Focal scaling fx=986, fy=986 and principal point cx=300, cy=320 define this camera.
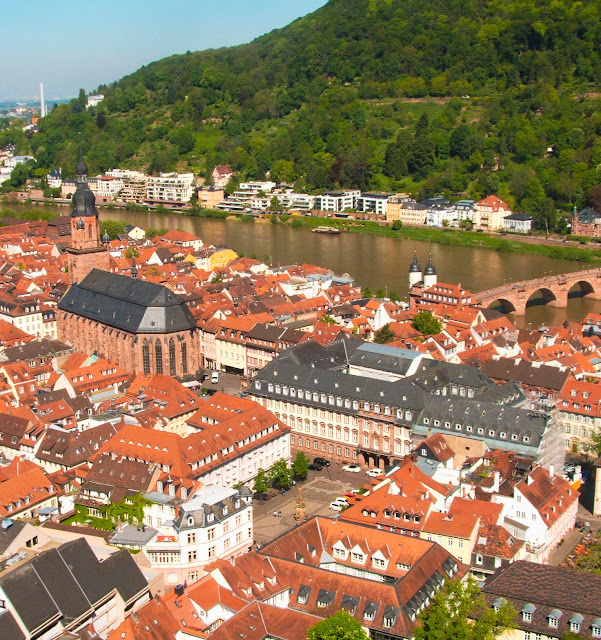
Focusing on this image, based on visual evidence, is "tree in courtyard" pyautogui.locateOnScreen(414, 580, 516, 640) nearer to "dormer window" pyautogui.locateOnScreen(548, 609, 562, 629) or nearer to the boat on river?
"dormer window" pyautogui.locateOnScreen(548, 609, 562, 629)

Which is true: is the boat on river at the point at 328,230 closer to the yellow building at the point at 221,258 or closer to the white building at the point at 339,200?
the white building at the point at 339,200

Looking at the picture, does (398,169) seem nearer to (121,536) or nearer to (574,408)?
(574,408)

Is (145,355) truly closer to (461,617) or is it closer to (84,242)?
(84,242)

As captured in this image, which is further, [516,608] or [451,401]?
[451,401]

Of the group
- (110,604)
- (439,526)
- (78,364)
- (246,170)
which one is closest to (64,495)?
(110,604)

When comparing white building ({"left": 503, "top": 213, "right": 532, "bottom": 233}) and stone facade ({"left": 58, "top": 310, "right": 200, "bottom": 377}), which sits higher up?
white building ({"left": 503, "top": 213, "right": 532, "bottom": 233})

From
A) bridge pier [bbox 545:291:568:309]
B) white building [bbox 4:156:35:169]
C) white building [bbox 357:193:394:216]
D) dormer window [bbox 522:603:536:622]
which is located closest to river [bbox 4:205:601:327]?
bridge pier [bbox 545:291:568:309]
